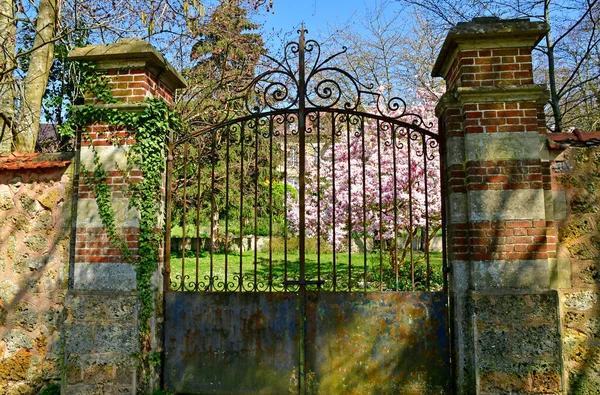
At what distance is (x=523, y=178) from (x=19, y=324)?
5.26 m

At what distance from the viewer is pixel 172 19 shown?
775 centimetres

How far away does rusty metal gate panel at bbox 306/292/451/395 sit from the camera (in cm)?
433

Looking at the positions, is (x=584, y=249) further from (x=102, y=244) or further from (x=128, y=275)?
(x=102, y=244)

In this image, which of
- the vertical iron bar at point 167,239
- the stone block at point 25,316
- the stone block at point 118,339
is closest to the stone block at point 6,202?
the vertical iron bar at point 167,239

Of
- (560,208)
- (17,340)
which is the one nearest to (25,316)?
(17,340)

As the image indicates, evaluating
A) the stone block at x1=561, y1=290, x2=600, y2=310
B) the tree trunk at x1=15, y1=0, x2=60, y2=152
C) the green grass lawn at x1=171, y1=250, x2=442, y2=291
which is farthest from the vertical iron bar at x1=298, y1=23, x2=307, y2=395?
the tree trunk at x1=15, y1=0, x2=60, y2=152

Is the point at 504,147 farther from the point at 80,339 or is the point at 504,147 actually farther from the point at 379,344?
the point at 80,339

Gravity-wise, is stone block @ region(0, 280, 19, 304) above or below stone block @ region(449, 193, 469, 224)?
below

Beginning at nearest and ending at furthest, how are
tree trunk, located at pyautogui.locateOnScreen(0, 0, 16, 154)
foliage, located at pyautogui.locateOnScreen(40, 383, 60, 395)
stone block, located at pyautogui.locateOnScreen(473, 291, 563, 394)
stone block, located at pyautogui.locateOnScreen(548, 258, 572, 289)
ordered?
stone block, located at pyautogui.locateOnScreen(473, 291, 563, 394), stone block, located at pyautogui.locateOnScreen(548, 258, 572, 289), foliage, located at pyautogui.locateOnScreen(40, 383, 60, 395), tree trunk, located at pyautogui.locateOnScreen(0, 0, 16, 154)

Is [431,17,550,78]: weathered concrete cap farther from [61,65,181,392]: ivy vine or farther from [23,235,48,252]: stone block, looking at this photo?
[23,235,48,252]: stone block

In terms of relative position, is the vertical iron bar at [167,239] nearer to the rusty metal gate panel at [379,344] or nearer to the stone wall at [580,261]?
the rusty metal gate panel at [379,344]

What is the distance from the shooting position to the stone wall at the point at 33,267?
4570 mm

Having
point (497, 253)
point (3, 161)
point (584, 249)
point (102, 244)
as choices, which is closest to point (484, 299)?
point (497, 253)

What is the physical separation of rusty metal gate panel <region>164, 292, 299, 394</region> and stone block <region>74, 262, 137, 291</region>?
19.1 inches
